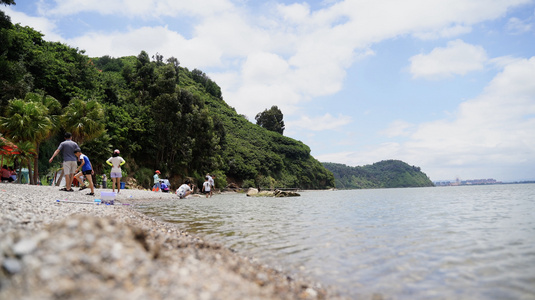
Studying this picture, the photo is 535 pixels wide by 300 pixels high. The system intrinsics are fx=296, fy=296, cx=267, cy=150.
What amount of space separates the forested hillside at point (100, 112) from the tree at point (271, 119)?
47926mm

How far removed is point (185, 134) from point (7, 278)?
4248cm

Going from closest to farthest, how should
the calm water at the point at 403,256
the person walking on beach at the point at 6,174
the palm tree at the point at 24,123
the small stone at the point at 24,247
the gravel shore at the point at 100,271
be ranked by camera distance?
the gravel shore at the point at 100,271
the small stone at the point at 24,247
the calm water at the point at 403,256
the palm tree at the point at 24,123
the person walking on beach at the point at 6,174

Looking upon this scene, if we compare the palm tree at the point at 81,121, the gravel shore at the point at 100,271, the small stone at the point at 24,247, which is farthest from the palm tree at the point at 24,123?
the small stone at the point at 24,247

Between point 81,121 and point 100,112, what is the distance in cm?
187

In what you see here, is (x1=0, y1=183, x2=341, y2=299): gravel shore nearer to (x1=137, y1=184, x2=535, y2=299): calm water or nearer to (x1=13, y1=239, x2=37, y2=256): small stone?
(x1=13, y1=239, x2=37, y2=256): small stone

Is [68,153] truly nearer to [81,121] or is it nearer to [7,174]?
[7,174]

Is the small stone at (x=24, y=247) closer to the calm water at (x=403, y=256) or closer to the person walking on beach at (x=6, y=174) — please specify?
the calm water at (x=403, y=256)

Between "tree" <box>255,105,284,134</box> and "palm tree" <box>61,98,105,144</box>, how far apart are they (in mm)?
89937

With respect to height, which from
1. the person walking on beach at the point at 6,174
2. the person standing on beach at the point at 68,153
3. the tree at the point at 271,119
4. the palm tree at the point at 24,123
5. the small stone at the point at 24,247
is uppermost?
the tree at the point at 271,119

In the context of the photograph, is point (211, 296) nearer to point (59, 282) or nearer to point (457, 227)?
point (59, 282)

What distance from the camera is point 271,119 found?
375 ft

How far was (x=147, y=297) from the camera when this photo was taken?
2.30m

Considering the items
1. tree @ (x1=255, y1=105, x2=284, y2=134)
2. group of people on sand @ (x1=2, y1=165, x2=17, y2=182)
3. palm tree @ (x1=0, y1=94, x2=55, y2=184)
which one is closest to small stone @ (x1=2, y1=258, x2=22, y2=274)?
palm tree @ (x1=0, y1=94, x2=55, y2=184)

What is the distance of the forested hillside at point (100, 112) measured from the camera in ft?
73.5
